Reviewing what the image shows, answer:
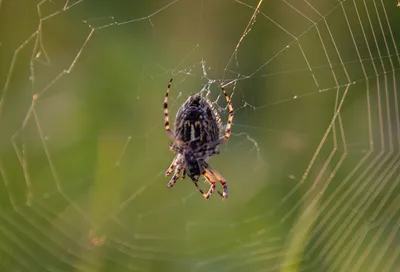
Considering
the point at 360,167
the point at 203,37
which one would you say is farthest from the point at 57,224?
the point at 360,167

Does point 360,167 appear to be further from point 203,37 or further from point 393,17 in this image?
point 203,37

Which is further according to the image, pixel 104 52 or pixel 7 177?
pixel 104 52

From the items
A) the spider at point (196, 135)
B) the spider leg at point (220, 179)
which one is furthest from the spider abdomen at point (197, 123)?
the spider leg at point (220, 179)

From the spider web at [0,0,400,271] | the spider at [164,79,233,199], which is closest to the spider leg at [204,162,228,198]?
the spider at [164,79,233,199]

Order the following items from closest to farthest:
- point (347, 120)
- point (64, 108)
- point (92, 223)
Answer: point (92, 223), point (64, 108), point (347, 120)

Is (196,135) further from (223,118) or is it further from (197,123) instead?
(223,118)

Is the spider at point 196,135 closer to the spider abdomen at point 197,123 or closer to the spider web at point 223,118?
the spider abdomen at point 197,123
